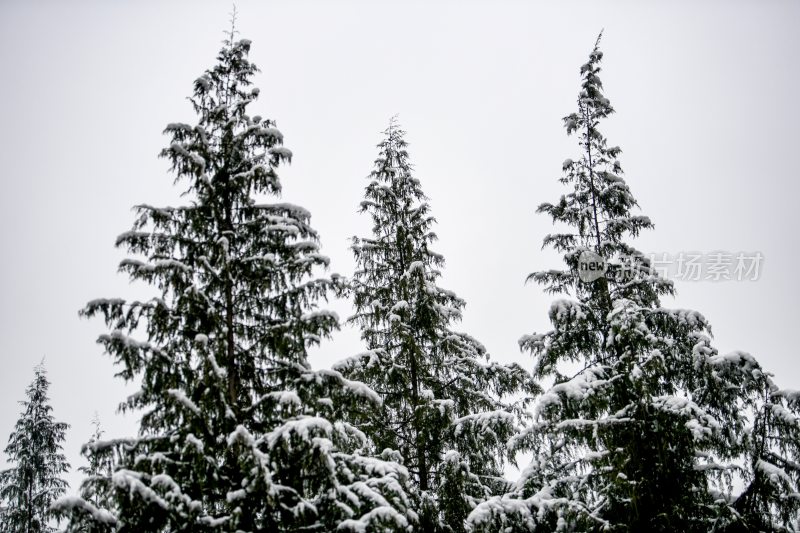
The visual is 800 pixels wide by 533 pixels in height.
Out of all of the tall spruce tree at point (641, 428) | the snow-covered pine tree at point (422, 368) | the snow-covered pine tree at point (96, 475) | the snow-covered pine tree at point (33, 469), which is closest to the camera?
the snow-covered pine tree at point (96, 475)

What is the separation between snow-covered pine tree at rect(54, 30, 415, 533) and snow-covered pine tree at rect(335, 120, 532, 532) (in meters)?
2.40

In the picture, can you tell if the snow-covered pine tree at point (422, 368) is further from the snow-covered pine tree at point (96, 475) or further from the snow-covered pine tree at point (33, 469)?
the snow-covered pine tree at point (33, 469)

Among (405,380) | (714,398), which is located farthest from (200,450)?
(714,398)

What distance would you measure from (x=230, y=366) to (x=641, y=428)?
7.70 m

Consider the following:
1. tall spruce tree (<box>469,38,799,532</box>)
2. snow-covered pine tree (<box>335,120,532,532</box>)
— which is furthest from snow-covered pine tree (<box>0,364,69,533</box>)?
tall spruce tree (<box>469,38,799,532</box>)

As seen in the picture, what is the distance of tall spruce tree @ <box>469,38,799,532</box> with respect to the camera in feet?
32.3

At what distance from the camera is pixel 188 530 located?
791 cm

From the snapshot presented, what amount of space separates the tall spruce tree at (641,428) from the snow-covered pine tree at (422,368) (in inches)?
64.5

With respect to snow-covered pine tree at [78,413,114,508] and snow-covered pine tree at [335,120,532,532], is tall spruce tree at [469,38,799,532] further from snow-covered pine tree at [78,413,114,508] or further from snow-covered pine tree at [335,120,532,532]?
snow-covered pine tree at [78,413,114,508]

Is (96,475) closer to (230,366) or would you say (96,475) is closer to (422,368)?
(230,366)

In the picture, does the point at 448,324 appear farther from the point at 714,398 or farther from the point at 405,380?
the point at 714,398

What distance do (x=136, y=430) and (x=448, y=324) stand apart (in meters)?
8.26

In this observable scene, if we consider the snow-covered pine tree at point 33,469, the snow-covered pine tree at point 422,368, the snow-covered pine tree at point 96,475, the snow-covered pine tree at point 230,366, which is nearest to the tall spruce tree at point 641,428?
the snow-covered pine tree at point 422,368

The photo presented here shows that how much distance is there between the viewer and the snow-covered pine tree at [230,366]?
26.5 ft
